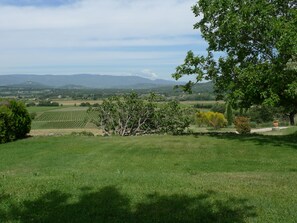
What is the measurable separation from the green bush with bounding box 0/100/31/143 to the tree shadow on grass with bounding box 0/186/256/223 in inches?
520

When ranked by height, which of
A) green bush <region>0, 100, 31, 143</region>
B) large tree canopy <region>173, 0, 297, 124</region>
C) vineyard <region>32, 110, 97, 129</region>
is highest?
large tree canopy <region>173, 0, 297, 124</region>

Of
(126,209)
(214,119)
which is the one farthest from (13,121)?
(214,119)

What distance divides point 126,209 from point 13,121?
594 inches

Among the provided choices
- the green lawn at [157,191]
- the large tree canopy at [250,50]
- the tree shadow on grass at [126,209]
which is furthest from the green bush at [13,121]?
the tree shadow on grass at [126,209]

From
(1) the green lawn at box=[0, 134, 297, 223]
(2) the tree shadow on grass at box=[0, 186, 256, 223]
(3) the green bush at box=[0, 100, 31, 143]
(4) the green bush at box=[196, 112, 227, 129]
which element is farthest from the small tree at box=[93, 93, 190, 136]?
(4) the green bush at box=[196, 112, 227, 129]

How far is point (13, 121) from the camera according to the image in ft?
65.8

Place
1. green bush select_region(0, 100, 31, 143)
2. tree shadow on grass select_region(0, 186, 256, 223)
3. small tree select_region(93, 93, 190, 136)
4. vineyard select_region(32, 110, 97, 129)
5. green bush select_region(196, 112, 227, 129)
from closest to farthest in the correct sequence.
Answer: tree shadow on grass select_region(0, 186, 256, 223)
green bush select_region(0, 100, 31, 143)
small tree select_region(93, 93, 190, 136)
green bush select_region(196, 112, 227, 129)
vineyard select_region(32, 110, 97, 129)

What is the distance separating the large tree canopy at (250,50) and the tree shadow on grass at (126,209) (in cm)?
925

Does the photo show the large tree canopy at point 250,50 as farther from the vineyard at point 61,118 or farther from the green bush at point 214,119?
the vineyard at point 61,118

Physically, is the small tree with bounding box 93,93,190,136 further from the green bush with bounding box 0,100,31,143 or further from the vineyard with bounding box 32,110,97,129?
the vineyard with bounding box 32,110,97,129

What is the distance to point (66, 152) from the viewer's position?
53.3ft

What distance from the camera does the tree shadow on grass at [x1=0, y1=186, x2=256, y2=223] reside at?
5961mm

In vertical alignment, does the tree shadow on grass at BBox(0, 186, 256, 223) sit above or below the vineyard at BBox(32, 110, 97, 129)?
above

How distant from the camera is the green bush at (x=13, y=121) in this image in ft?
64.0
